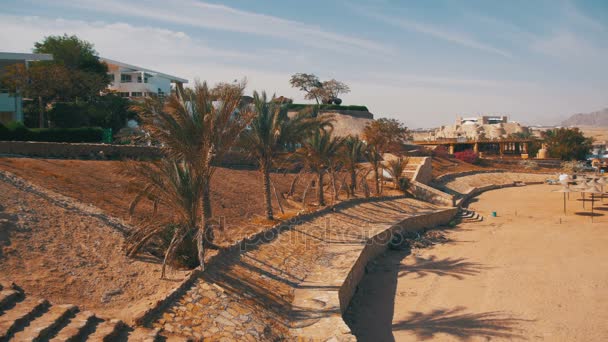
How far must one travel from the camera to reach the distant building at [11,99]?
30.9 m

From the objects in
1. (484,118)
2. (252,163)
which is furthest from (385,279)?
(484,118)

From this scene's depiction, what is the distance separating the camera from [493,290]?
1559 centimetres

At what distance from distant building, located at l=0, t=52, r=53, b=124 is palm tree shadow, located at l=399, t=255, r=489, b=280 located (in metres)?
27.9

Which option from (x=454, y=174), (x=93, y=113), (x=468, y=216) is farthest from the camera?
(x=454, y=174)

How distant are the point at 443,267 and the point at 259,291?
387 inches

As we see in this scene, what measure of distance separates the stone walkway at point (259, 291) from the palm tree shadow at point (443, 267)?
223cm

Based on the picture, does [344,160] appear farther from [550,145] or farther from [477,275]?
[550,145]

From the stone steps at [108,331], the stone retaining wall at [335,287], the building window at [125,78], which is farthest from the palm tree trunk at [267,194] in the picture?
the building window at [125,78]

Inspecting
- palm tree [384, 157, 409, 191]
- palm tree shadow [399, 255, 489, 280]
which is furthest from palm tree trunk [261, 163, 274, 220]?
palm tree [384, 157, 409, 191]

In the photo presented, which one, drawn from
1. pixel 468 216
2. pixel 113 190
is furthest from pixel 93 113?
pixel 468 216

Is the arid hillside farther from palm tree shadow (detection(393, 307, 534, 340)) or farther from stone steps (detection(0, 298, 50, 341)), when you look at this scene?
palm tree shadow (detection(393, 307, 534, 340))

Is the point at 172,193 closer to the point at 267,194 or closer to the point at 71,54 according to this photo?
the point at 267,194

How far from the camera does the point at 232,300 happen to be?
10305 millimetres

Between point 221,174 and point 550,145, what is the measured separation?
188 feet
